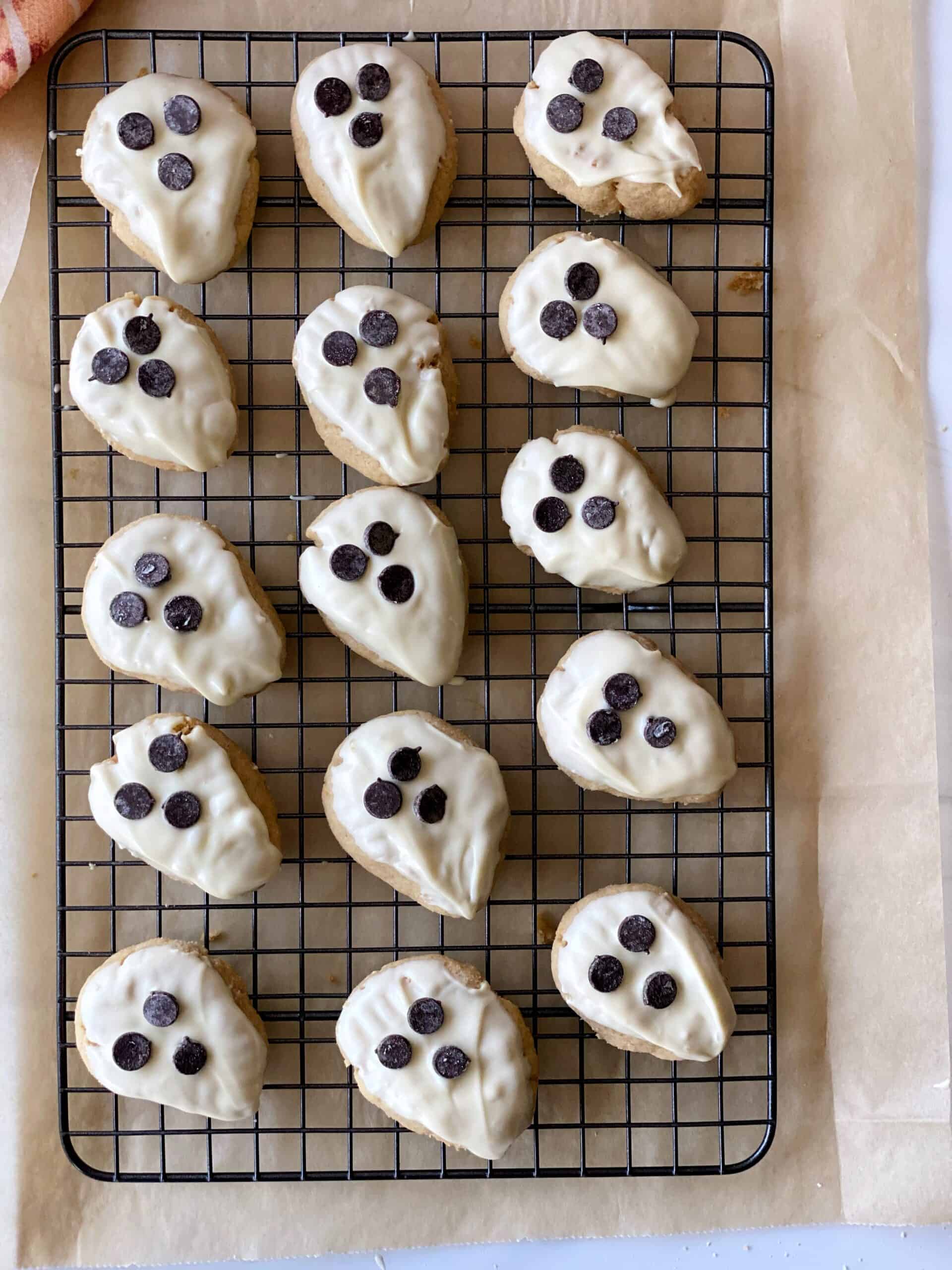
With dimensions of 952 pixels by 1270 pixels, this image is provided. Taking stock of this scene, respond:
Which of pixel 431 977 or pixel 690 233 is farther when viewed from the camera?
pixel 690 233

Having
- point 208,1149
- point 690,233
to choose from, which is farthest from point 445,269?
point 208,1149

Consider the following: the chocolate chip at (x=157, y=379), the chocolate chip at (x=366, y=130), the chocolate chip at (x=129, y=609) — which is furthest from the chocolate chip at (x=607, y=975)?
the chocolate chip at (x=366, y=130)

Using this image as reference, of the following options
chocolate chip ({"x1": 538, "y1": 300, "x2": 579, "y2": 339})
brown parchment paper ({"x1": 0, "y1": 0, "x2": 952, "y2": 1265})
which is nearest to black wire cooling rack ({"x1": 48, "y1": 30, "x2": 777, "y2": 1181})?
brown parchment paper ({"x1": 0, "y1": 0, "x2": 952, "y2": 1265})

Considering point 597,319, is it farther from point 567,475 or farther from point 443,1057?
point 443,1057

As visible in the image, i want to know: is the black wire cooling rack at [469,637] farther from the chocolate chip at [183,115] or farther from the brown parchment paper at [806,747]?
the chocolate chip at [183,115]

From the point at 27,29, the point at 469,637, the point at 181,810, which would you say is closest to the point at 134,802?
the point at 181,810

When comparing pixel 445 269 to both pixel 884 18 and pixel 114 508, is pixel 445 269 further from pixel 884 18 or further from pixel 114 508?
pixel 884 18
